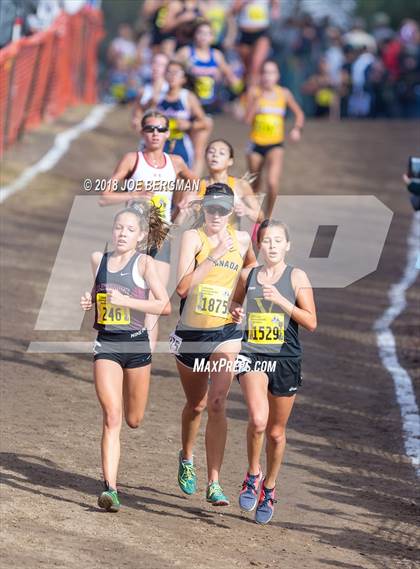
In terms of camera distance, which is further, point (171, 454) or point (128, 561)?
point (171, 454)

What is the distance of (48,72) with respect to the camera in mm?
26234

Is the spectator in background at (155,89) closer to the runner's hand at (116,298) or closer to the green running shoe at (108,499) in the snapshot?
the runner's hand at (116,298)

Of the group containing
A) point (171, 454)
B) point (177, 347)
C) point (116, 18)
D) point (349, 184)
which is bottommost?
point (116, 18)

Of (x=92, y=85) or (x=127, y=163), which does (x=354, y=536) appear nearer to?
(x=127, y=163)

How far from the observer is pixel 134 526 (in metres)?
9.21

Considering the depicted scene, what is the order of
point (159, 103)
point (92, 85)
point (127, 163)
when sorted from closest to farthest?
point (127, 163) < point (159, 103) < point (92, 85)

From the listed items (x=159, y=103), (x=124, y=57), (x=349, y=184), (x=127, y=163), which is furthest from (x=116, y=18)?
(x=127, y=163)

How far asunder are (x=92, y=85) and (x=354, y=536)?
2352cm

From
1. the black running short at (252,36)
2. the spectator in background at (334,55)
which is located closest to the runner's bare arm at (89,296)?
the black running short at (252,36)

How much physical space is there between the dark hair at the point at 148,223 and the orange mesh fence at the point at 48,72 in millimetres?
11784

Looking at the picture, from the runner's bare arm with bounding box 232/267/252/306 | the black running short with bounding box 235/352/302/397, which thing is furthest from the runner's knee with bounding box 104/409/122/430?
the runner's bare arm with bounding box 232/267/252/306

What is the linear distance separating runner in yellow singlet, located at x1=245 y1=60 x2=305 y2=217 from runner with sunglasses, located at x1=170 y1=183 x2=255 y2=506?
29.7 feet

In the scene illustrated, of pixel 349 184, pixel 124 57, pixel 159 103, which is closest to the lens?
pixel 159 103

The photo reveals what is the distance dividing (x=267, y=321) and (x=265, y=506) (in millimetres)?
1272
